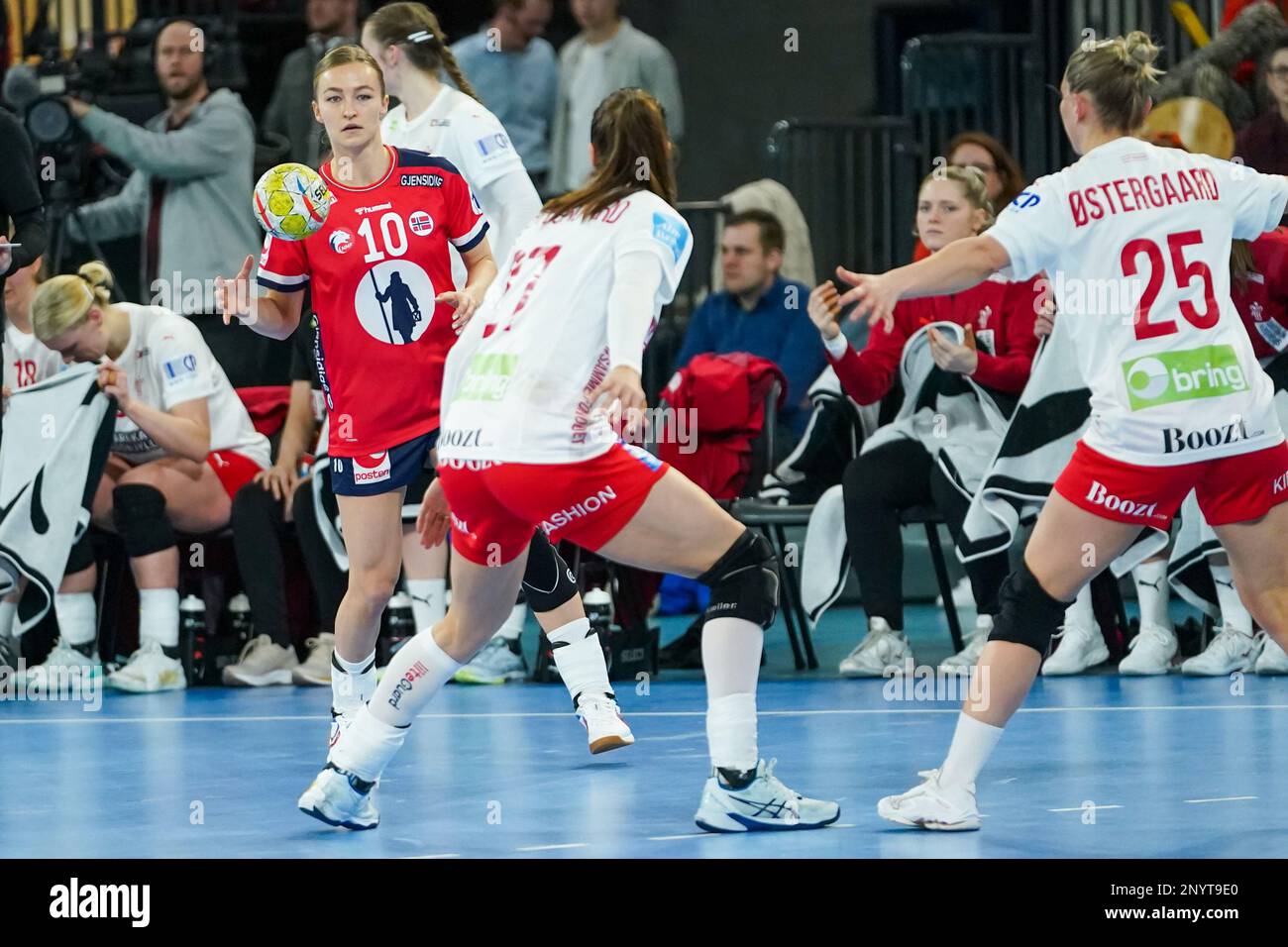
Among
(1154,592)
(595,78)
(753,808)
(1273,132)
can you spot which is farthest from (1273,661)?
(595,78)

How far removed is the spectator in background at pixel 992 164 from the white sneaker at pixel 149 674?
3344mm

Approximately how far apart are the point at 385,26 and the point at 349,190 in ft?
3.36

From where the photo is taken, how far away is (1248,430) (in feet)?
14.2

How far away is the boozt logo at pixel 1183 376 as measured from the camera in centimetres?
431

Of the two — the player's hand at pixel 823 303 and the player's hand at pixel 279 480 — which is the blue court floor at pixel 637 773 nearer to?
the player's hand at pixel 279 480

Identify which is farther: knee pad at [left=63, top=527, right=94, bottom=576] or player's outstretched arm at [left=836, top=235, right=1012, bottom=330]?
knee pad at [left=63, top=527, right=94, bottom=576]

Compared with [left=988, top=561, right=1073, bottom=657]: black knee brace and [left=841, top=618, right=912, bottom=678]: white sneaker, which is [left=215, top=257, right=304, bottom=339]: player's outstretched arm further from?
[left=841, top=618, right=912, bottom=678]: white sneaker

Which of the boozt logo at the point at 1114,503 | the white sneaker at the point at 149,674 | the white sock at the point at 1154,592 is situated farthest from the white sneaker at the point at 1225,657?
the white sneaker at the point at 149,674

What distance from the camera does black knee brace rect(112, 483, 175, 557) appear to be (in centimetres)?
737

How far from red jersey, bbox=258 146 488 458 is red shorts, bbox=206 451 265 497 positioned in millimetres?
2221

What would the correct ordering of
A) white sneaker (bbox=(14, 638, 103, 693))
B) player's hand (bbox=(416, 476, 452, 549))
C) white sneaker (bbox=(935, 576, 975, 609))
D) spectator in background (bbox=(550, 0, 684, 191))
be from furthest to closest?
spectator in background (bbox=(550, 0, 684, 191)), white sneaker (bbox=(935, 576, 975, 609)), white sneaker (bbox=(14, 638, 103, 693)), player's hand (bbox=(416, 476, 452, 549))

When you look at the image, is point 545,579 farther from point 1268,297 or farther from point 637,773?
point 1268,297

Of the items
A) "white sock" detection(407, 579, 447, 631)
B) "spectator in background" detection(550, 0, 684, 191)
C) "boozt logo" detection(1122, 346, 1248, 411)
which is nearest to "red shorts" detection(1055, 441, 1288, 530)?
"boozt logo" detection(1122, 346, 1248, 411)
